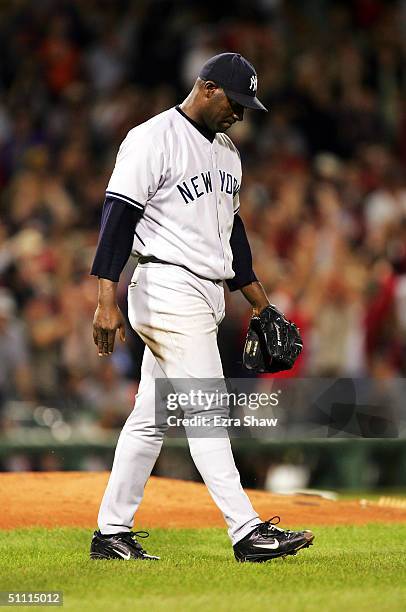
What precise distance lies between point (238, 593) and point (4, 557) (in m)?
1.51

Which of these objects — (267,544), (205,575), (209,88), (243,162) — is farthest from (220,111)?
(243,162)

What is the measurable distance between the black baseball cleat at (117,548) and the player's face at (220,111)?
1.85 metres

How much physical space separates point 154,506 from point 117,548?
6.28 ft

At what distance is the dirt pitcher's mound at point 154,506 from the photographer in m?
7.24

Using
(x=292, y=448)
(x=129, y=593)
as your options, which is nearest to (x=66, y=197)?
(x=292, y=448)

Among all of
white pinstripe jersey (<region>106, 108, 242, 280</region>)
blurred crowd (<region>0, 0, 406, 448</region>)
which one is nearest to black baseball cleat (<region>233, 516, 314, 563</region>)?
white pinstripe jersey (<region>106, 108, 242, 280</region>)

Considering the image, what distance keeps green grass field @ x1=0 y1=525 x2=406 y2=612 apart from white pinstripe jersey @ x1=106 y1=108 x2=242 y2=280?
129cm

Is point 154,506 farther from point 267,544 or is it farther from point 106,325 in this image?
point 106,325

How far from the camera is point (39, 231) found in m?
13.0

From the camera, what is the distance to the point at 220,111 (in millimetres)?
5738

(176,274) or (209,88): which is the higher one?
(209,88)

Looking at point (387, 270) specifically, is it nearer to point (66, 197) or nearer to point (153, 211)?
point (66, 197)

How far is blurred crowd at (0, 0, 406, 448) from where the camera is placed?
448 inches
